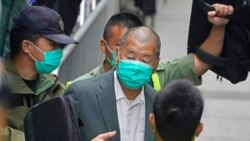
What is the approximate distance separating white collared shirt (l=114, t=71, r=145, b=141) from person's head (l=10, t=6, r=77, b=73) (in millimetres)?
654

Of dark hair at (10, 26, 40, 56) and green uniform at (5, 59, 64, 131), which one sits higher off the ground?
dark hair at (10, 26, 40, 56)

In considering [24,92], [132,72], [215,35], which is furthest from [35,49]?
[215,35]

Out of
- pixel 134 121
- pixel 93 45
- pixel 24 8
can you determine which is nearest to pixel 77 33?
pixel 93 45

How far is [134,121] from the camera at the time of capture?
3.53 meters

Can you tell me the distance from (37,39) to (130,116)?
2.88ft

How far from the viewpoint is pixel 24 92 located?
3.94 metres

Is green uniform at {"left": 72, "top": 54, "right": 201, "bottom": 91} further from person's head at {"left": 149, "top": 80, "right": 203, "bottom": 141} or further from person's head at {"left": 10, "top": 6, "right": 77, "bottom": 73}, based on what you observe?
person's head at {"left": 149, "top": 80, "right": 203, "bottom": 141}

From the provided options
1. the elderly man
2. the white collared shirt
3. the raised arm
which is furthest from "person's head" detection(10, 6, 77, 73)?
the raised arm

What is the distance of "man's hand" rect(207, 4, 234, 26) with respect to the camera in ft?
12.6

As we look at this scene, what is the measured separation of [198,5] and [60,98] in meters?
1.20

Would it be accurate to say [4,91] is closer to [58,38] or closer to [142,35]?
[142,35]

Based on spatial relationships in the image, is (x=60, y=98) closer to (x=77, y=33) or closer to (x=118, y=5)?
(x=77, y=33)

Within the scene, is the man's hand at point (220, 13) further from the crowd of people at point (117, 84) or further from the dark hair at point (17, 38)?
the dark hair at point (17, 38)

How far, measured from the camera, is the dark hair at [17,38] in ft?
13.4
